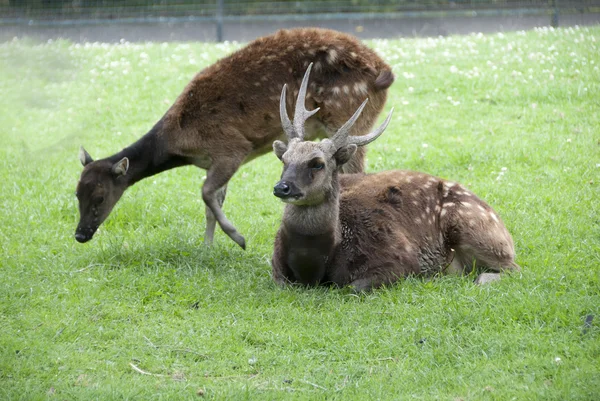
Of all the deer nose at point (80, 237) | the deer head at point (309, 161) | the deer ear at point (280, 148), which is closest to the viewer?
the deer head at point (309, 161)

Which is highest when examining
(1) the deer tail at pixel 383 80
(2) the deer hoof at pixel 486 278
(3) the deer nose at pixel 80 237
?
(1) the deer tail at pixel 383 80

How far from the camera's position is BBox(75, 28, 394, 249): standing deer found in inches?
289

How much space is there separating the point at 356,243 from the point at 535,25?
41.7ft

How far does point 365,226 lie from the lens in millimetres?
6590

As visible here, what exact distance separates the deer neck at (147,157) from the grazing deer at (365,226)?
145 cm

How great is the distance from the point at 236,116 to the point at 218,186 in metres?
0.68

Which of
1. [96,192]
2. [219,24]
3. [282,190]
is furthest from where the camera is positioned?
[219,24]

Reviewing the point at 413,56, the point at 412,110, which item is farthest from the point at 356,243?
the point at 413,56

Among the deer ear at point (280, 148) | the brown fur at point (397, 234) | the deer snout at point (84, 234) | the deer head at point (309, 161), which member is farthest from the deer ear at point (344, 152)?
the deer snout at point (84, 234)

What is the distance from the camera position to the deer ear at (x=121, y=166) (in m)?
7.29

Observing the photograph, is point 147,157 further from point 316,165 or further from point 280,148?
point 316,165

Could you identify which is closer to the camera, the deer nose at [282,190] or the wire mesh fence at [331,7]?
the deer nose at [282,190]

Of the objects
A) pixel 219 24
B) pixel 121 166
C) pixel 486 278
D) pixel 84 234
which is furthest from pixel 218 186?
pixel 219 24

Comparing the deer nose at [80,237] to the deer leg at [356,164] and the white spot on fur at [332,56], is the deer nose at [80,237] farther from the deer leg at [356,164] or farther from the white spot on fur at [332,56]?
the white spot on fur at [332,56]
